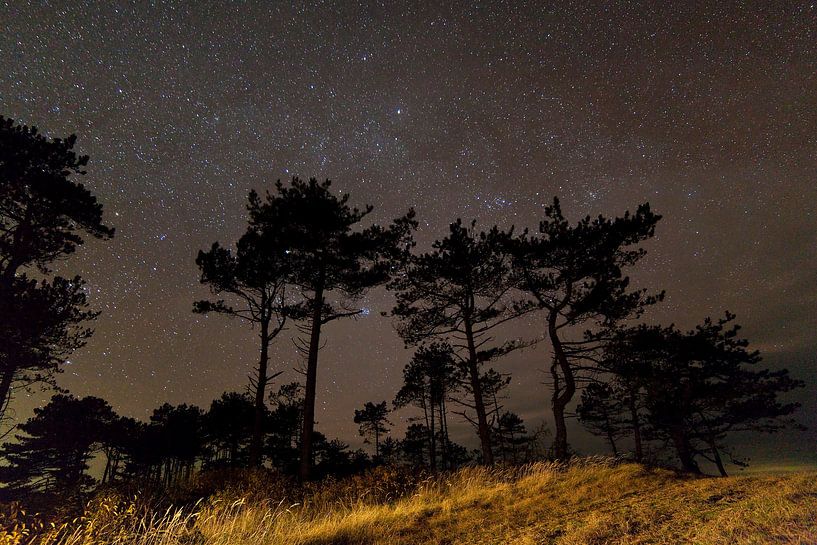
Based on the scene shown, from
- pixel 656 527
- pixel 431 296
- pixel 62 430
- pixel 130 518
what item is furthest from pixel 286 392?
pixel 656 527

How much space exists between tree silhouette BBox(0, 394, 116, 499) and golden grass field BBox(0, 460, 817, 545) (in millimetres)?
36430

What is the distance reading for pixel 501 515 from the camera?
7.66 metres

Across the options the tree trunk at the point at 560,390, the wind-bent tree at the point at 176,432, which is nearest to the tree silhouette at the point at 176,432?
the wind-bent tree at the point at 176,432

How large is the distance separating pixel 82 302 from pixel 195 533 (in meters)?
18.0

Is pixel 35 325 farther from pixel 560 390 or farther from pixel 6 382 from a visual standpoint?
pixel 560 390

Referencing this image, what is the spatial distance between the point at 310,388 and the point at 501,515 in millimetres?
10776

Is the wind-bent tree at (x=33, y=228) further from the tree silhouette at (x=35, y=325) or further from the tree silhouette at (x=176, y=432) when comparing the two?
the tree silhouette at (x=176, y=432)

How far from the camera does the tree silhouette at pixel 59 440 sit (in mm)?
35594

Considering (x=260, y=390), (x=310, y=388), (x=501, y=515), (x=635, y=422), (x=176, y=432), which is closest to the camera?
(x=501, y=515)

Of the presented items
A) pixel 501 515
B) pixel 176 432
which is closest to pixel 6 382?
pixel 501 515

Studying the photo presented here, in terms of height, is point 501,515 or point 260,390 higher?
point 260,390

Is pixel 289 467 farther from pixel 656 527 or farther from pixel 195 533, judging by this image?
pixel 656 527

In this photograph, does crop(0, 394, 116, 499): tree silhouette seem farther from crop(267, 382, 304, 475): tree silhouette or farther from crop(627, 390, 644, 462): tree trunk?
crop(627, 390, 644, 462): tree trunk

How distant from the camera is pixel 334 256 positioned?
1867 centimetres
